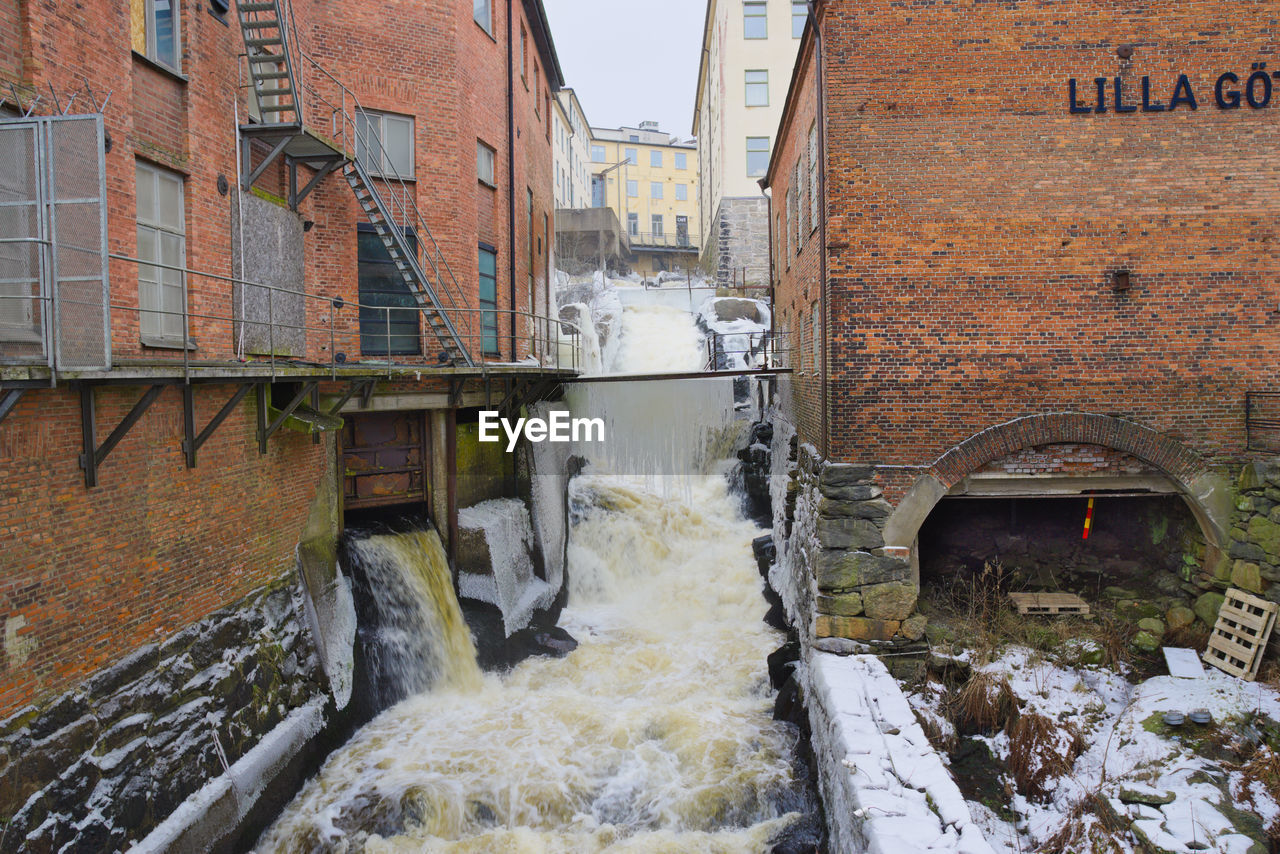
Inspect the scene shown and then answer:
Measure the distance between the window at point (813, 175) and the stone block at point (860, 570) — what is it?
5055mm

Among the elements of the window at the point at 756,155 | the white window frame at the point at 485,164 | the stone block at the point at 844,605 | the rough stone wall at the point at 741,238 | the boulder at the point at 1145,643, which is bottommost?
the boulder at the point at 1145,643

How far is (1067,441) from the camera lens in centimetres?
1016

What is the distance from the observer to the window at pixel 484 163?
1423 centimetres

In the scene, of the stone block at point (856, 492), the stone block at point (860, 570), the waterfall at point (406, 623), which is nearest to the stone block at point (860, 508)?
the stone block at point (856, 492)

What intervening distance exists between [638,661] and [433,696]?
11.1ft

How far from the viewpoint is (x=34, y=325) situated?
240 inches

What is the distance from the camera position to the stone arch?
32.9 ft

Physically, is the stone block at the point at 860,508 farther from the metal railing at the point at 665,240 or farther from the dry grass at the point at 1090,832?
the metal railing at the point at 665,240

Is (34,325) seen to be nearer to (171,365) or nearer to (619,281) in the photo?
(171,365)

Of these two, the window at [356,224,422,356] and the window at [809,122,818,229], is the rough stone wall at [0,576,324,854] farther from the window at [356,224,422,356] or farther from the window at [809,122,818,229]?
the window at [809,122,818,229]

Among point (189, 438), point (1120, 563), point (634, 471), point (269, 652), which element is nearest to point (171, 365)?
point (189, 438)

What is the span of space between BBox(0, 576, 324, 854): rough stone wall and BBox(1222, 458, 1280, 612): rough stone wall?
1236 centimetres

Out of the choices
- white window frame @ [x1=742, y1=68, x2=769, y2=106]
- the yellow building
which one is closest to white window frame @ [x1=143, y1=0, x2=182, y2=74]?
white window frame @ [x1=742, y1=68, x2=769, y2=106]

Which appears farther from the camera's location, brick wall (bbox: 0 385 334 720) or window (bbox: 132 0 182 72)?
window (bbox: 132 0 182 72)
